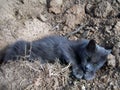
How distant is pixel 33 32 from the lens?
20.1ft

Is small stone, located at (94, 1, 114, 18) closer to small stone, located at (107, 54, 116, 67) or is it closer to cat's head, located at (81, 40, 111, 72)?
cat's head, located at (81, 40, 111, 72)

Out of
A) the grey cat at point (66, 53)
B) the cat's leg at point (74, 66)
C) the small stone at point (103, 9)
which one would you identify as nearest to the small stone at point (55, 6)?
the small stone at point (103, 9)

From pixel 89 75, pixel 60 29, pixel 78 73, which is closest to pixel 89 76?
pixel 89 75

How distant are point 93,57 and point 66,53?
413 mm

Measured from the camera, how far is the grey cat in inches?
208

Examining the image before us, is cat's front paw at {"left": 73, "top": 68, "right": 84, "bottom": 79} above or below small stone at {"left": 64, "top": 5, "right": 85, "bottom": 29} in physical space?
below

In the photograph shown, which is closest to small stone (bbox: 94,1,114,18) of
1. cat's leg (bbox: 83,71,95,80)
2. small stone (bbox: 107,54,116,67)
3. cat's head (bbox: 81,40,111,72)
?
cat's head (bbox: 81,40,111,72)

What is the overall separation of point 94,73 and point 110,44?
59cm

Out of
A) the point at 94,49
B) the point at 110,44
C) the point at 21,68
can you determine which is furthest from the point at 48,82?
the point at 110,44

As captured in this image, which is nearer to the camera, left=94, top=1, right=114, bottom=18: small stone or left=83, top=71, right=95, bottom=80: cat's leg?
left=83, top=71, right=95, bottom=80: cat's leg

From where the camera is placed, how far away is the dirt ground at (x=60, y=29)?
511 cm

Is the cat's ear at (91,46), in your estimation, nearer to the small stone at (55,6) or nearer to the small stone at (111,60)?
the small stone at (111,60)

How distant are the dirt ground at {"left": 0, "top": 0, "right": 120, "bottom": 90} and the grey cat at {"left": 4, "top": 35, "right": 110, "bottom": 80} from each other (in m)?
0.12

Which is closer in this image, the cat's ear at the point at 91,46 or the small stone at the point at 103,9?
the cat's ear at the point at 91,46
